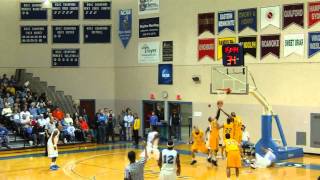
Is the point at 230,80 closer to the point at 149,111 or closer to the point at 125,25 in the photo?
the point at 149,111

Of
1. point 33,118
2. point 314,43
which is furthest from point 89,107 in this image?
point 314,43

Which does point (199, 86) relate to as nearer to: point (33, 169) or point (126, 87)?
point (126, 87)

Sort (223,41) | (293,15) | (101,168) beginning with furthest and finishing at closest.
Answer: (223,41) → (293,15) → (101,168)

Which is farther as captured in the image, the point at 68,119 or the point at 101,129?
the point at 101,129

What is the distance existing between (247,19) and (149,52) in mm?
6992

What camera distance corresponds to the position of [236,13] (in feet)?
88.2

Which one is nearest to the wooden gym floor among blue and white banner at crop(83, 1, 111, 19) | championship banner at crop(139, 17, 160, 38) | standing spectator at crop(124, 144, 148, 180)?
standing spectator at crop(124, 144, 148, 180)

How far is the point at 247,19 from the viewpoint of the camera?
26406 mm

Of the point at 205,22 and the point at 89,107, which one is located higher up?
the point at 205,22

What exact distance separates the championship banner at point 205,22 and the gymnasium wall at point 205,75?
0.29 metres

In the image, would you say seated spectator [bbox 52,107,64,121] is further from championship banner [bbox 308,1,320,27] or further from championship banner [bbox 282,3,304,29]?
championship banner [bbox 308,1,320,27]

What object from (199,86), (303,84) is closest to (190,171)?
(303,84)

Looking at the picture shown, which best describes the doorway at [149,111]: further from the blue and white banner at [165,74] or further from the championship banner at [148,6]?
the championship banner at [148,6]

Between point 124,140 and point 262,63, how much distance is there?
9.43 m
